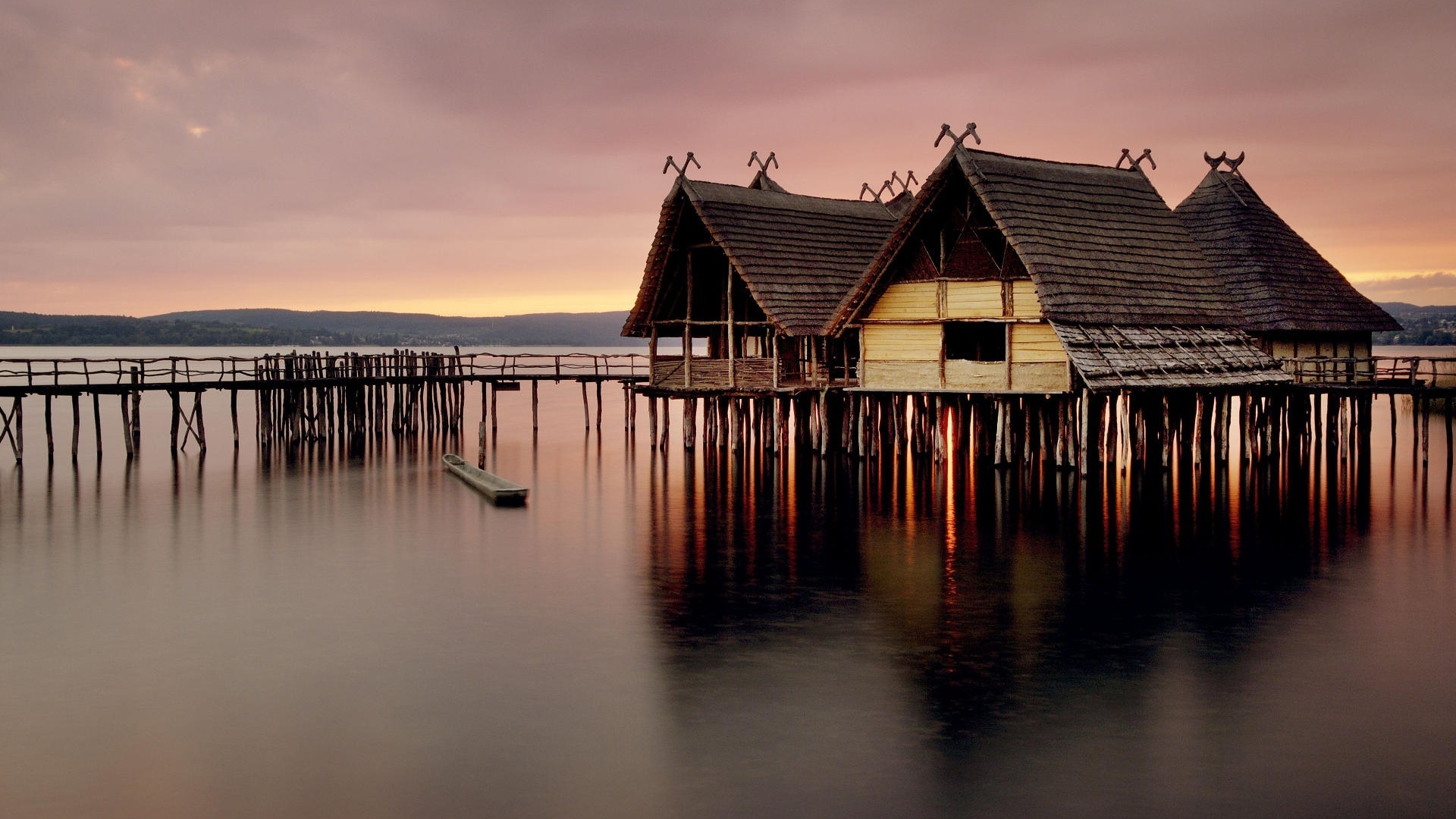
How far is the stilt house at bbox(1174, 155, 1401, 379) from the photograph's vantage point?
3588 cm

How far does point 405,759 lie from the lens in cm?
1275

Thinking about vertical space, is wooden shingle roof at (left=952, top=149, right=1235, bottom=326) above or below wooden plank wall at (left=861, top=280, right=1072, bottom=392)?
above

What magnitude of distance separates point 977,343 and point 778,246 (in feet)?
18.4

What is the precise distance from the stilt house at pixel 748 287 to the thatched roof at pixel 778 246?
0.09 ft

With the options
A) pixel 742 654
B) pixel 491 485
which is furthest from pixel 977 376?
pixel 742 654

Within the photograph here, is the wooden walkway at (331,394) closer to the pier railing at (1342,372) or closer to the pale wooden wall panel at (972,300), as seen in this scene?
the pale wooden wall panel at (972,300)

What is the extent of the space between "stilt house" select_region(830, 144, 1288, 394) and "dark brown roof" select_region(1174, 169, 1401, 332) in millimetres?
1513

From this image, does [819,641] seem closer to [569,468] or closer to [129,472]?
[569,468]

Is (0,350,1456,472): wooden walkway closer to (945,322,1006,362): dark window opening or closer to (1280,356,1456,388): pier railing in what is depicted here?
(1280,356,1456,388): pier railing

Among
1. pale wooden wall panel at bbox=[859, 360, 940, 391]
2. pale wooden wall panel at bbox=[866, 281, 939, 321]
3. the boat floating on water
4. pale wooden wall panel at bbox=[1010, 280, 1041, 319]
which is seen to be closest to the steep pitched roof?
pale wooden wall panel at bbox=[866, 281, 939, 321]

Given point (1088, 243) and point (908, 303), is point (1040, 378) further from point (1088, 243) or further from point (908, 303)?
point (1088, 243)

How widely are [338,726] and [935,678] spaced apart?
6214 mm

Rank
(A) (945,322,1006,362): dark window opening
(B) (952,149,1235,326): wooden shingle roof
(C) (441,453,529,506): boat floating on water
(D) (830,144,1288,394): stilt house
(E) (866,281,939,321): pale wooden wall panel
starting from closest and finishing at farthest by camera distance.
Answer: (D) (830,144,1288,394): stilt house < (B) (952,149,1235,326): wooden shingle roof < (C) (441,453,529,506): boat floating on water < (E) (866,281,939,321): pale wooden wall panel < (A) (945,322,1006,362): dark window opening

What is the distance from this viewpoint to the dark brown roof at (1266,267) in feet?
118
